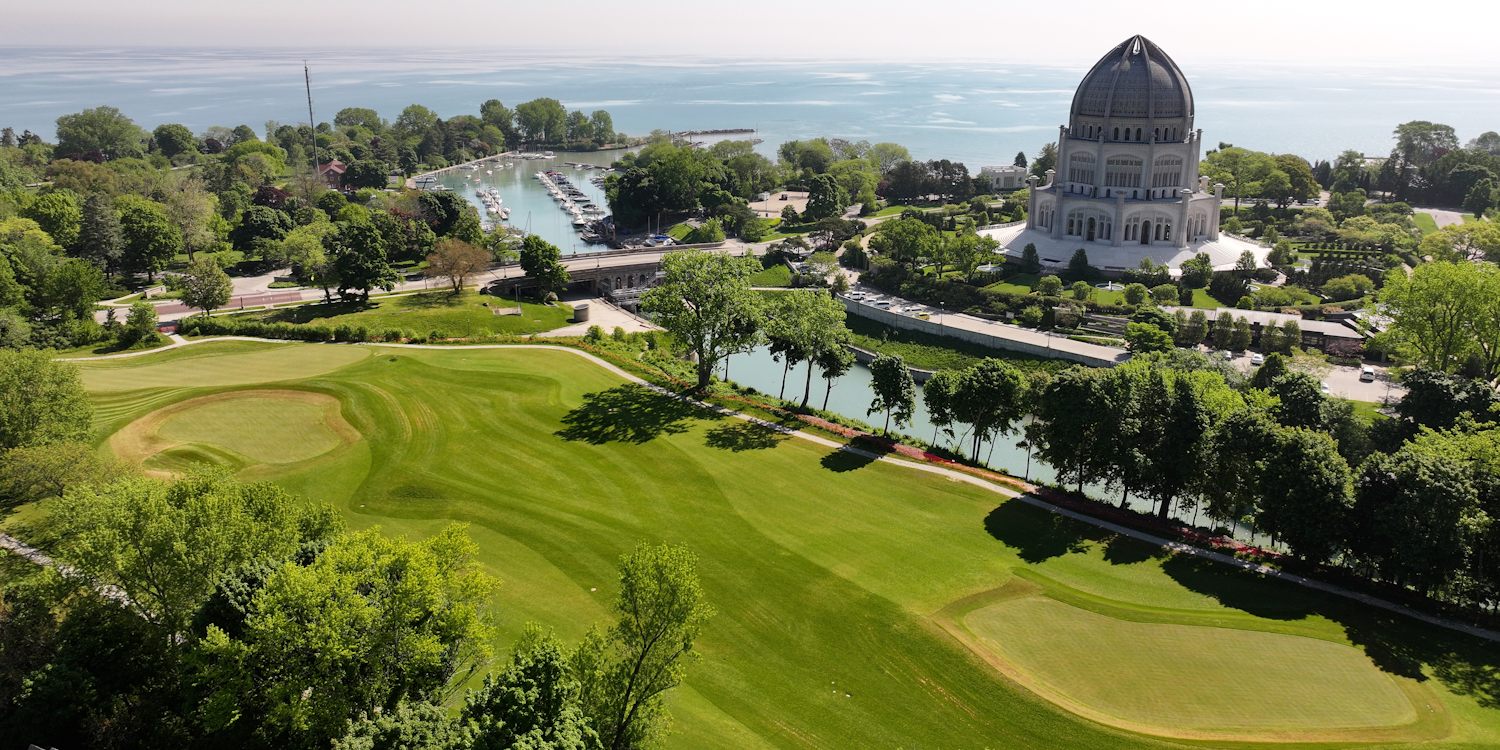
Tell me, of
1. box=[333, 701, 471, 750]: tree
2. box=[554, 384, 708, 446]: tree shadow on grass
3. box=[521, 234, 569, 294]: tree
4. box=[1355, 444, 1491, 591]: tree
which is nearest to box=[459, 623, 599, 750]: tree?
box=[333, 701, 471, 750]: tree

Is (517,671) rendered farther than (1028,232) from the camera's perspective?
No

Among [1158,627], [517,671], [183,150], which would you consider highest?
[183,150]

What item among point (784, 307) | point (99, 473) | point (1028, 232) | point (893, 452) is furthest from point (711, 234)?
point (99, 473)

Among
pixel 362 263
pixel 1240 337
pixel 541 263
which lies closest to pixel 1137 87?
pixel 1240 337

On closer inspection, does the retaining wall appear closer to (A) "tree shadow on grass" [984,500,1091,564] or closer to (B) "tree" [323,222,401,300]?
(A) "tree shadow on grass" [984,500,1091,564]

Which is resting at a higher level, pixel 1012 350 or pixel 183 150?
pixel 183 150

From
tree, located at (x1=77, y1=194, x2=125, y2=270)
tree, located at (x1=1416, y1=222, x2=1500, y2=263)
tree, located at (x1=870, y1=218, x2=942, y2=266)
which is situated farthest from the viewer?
tree, located at (x1=870, y1=218, x2=942, y2=266)

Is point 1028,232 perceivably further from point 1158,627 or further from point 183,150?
point 183,150

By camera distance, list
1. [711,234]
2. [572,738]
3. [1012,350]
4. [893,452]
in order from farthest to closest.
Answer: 1. [711,234]
2. [1012,350]
3. [893,452]
4. [572,738]
